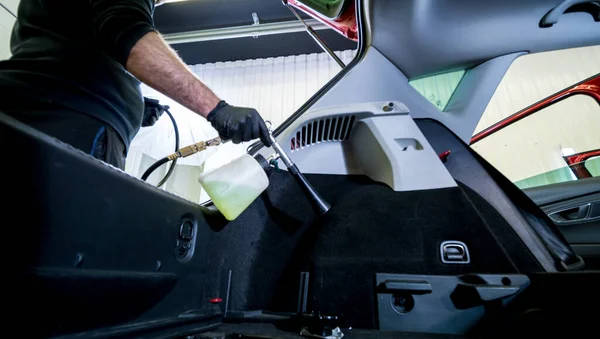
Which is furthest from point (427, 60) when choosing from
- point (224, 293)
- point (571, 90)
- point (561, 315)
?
point (571, 90)

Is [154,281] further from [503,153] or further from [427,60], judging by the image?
[503,153]

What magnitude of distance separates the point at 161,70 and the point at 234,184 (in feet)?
1.12

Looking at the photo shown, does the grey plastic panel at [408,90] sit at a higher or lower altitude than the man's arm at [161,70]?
higher

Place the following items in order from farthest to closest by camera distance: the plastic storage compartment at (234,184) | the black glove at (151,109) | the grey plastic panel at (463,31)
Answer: the black glove at (151,109) → the grey plastic panel at (463,31) → the plastic storage compartment at (234,184)

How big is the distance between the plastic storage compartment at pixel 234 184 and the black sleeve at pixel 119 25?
15.4 inches

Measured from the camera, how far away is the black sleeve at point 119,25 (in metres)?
0.66

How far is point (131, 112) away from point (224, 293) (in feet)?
2.16

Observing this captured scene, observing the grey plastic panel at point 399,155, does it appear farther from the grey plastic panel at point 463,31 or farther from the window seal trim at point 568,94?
the window seal trim at point 568,94

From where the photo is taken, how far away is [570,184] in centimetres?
130

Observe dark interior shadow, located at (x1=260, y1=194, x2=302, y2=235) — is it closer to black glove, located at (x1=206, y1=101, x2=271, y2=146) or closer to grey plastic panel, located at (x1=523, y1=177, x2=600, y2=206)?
black glove, located at (x1=206, y1=101, x2=271, y2=146)

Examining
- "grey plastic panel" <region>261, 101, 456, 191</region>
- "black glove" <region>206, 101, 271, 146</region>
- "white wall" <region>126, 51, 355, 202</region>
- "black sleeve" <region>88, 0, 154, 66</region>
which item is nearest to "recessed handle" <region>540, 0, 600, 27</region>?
"grey plastic panel" <region>261, 101, 456, 191</region>

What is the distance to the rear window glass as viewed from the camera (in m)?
0.91

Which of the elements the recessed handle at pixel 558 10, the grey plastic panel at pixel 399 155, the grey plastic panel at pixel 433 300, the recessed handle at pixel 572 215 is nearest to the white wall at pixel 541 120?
the recessed handle at pixel 572 215

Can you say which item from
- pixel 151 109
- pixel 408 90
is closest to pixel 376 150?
pixel 408 90
